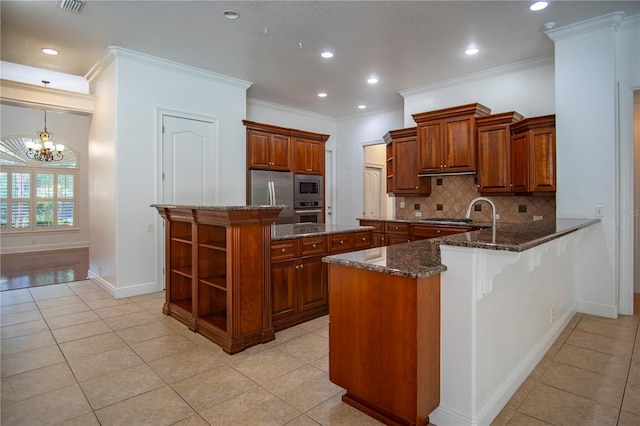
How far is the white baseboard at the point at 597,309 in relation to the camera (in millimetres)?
3498

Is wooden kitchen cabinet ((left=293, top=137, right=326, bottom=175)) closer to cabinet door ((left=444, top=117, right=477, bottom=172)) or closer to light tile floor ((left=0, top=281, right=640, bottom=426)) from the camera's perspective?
cabinet door ((left=444, top=117, right=477, bottom=172))

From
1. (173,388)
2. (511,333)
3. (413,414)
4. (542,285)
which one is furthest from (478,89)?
(173,388)

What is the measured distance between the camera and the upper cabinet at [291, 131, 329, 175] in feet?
20.7

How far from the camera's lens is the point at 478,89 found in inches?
200

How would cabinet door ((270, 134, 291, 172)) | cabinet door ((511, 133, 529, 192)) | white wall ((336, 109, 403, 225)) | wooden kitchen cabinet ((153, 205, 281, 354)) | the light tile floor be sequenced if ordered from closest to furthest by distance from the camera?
the light tile floor < wooden kitchen cabinet ((153, 205, 281, 354)) < cabinet door ((511, 133, 529, 192)) < cabinet door ((270, 134, 291, 172)) < white wall ((336, 109, 403, 225))

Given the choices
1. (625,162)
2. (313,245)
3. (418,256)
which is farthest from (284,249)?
(625,162)

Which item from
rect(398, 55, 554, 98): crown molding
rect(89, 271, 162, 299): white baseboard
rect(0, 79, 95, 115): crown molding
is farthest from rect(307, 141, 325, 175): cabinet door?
rect(0, 79, 95, 115): crown molding

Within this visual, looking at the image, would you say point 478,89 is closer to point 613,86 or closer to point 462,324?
point 613,86

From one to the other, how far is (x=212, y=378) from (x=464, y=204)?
167 inches

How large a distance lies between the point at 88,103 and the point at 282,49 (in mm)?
3045

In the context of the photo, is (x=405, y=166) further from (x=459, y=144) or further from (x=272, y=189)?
(x=272, y=189)

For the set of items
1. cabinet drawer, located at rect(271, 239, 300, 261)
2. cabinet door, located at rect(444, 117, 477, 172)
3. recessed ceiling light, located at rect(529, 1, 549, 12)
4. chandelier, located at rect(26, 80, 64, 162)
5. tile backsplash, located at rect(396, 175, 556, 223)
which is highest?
recessed ceiling light, located at rect(529, 1, 549, 12)

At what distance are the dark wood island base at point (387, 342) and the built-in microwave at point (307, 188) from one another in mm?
4337

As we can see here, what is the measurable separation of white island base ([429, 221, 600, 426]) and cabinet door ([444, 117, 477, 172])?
2629mm
